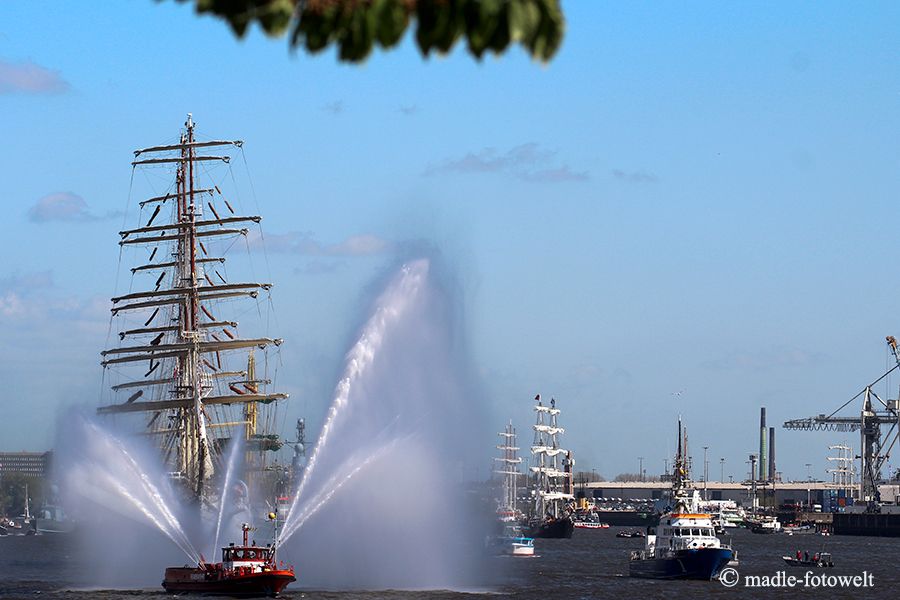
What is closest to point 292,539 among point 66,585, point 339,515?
point 339,515

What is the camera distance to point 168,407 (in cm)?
13900

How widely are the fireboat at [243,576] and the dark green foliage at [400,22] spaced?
72402 mm

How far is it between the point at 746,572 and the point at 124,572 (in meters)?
61.4

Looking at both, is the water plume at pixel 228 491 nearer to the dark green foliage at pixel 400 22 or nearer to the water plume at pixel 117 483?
the water plume at pixel 117 483

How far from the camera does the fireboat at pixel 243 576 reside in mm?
84625

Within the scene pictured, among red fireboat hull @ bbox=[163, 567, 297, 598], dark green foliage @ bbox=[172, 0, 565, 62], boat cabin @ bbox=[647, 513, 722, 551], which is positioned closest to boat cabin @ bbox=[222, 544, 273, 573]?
red fireboat hull @ bbox=[163, 567, 297, 598]

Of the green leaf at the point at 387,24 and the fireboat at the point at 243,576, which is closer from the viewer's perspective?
the green leaf at the point at 387,24

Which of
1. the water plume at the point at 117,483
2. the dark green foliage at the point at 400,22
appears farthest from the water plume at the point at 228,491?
the dark green foliage at the point at 400,22

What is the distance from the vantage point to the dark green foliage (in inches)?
543

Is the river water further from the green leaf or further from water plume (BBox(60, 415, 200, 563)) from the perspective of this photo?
the green leaf

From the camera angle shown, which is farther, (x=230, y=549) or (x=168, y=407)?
(x=168, y=407)

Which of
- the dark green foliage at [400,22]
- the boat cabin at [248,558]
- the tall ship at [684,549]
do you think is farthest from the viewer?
the tall ship at [684,549]

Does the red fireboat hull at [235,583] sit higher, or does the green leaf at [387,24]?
the green leaf at [387,24]

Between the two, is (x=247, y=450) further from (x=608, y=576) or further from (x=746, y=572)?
(x=746, y=572)
